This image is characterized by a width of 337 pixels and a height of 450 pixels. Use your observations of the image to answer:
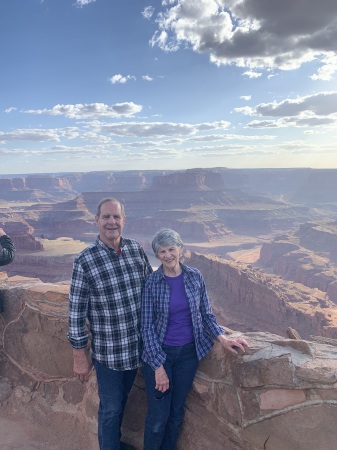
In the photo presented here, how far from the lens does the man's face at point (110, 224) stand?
111 inches

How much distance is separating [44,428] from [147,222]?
6895 cm

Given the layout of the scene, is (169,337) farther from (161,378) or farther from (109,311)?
(109,311)

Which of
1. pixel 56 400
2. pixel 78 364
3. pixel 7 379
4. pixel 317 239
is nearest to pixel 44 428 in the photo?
pixel 56 400

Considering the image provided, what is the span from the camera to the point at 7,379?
13.1ft

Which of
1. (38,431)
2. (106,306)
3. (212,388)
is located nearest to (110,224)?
(106,306)

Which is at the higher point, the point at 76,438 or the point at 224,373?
the point at 224,373

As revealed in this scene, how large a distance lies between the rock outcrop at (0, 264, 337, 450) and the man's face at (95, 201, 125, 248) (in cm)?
134

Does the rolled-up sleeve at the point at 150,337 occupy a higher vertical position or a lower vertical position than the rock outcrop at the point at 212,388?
higher

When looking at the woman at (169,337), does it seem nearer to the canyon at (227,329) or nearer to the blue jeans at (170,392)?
the blue jeans at (170,392)

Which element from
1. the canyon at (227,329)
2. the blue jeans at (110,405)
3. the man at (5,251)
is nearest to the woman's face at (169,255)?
the canyon at (227,329)

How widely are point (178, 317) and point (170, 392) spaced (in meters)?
0.64

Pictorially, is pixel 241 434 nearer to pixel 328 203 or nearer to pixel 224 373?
pixel 224 373

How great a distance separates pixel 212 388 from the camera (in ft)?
9.52

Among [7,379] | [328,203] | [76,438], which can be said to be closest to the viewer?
[76,438]
